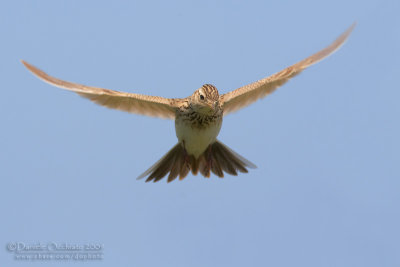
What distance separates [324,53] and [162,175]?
3.75 meters

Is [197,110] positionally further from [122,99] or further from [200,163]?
[200,163]

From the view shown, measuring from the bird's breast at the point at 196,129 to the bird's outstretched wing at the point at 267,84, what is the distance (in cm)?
68

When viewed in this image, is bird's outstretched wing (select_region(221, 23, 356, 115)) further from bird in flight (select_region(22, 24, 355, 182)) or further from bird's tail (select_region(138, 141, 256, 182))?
bird's tail (select_region(138, 141, 256, 182))

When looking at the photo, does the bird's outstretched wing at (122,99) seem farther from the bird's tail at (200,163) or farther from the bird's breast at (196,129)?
the bird's tail at (200,163)

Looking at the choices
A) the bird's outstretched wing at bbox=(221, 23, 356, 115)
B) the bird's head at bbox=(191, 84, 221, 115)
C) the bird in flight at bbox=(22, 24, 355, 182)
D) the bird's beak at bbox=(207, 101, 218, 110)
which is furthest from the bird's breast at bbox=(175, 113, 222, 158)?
the bird's outstretched wing at bbox=(221, 23, 356, 115)

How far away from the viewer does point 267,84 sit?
12852 mm

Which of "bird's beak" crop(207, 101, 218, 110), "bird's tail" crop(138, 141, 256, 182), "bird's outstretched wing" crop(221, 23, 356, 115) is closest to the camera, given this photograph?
"bird's beak" crop(207, 101, 218, 110)

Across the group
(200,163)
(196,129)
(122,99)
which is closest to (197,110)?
(196,129)

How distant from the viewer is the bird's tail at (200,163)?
13.0 meters

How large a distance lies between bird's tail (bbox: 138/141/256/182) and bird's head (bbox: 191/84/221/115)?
1.34 metres

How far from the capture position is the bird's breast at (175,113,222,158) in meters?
11.8

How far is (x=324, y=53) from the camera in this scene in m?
12.7

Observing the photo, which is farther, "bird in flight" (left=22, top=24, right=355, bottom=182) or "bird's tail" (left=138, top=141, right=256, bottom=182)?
"bird's tail" (left=138, top=141, right=256, bottom=182)

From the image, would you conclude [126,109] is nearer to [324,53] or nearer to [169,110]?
[169,110]
